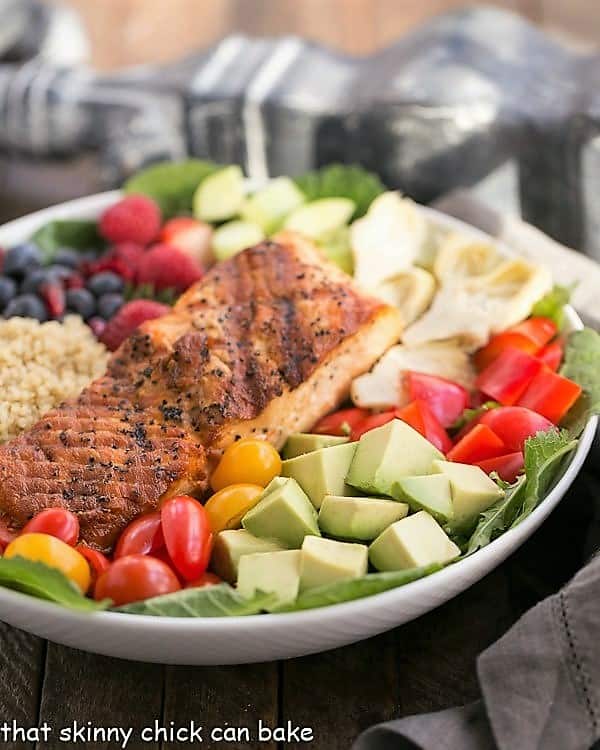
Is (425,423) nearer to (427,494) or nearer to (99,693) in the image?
(427,494)

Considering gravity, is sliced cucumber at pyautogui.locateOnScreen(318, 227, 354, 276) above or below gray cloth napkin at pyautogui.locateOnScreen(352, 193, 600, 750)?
above

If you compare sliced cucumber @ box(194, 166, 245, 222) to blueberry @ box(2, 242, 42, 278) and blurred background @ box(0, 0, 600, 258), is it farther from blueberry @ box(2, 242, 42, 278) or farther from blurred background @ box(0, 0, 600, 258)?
blurred background @ box(0, 0, 600, 258)

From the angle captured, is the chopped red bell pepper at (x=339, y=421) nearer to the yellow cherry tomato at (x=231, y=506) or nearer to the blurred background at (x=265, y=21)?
the yellow cherry tomato at (x=231, y=506)

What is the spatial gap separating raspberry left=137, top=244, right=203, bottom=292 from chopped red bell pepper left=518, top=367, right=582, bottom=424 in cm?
144

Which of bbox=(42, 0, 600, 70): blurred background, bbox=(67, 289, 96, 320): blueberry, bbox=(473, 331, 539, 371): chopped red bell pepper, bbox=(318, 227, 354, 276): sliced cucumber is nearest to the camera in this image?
bbox=(473, 331, 539, 371): chopped red bell pepper

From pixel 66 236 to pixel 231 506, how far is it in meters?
1.89

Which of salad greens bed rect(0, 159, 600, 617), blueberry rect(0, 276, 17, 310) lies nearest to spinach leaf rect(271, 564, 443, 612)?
salad greens bed rect(0, 159, 600, 617)

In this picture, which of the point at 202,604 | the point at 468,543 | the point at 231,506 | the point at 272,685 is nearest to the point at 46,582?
the point at 202,604

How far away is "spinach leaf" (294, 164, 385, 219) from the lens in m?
4.49

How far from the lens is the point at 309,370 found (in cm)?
334

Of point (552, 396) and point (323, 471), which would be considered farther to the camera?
point (552, 396)

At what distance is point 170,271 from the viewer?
162 inches

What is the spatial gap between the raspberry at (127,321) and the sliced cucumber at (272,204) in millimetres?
725

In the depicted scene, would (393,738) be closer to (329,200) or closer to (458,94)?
(329,200)
